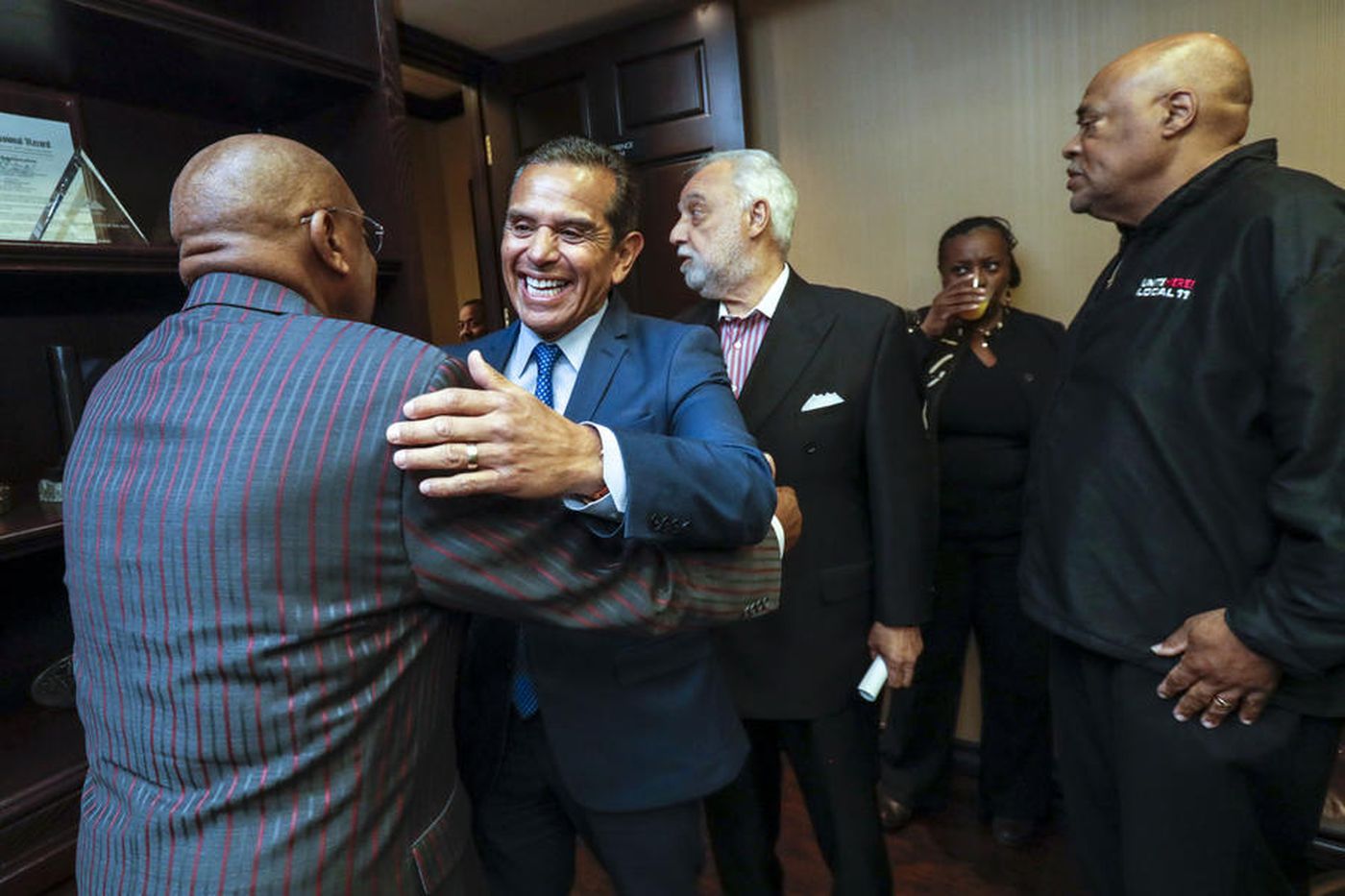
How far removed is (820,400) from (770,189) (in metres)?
0.47

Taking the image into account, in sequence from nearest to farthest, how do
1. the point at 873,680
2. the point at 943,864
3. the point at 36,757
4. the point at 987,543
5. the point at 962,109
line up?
the point at 36,757, the point at 873,680, the point at 943,864, the point at 987,543, the point at 962,109

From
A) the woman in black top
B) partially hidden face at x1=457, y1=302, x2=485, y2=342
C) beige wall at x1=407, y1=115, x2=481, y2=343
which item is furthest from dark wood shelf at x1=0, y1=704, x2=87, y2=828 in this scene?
beige wall at x1=407, y1=115, x2=481, y2=343

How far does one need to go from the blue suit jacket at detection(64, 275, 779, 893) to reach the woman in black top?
164 centimetres

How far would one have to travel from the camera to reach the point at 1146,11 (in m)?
2.22

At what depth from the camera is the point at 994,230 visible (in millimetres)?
2346

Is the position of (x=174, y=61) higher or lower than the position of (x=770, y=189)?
higher

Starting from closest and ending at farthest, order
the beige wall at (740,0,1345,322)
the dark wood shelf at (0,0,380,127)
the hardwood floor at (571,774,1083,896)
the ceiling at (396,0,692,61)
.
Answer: the dark wood shelf at (0,0,380,127) → the hardwood floor at (571,774,1083,896) → the beige wall at (740,0,1345,322) → the ceiling at (396,0,692,61)

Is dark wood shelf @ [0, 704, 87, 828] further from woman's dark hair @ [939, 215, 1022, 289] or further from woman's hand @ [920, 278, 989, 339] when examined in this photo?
woman's dark hair @ [939, 215, 1022, 289]

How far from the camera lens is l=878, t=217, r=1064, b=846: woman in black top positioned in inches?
85.4

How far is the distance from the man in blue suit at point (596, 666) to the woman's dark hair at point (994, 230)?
1.46m

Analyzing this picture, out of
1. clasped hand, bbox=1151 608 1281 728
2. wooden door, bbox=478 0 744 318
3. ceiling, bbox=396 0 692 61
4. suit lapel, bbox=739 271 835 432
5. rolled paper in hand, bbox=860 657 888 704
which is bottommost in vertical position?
rolled paper in hand, bbox=860 657 888 704

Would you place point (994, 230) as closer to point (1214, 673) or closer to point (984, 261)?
point (984, 261)

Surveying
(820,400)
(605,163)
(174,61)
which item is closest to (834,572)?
(820,400)

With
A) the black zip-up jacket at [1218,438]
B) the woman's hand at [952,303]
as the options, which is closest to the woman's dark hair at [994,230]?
the woman's hand at [952,303]
